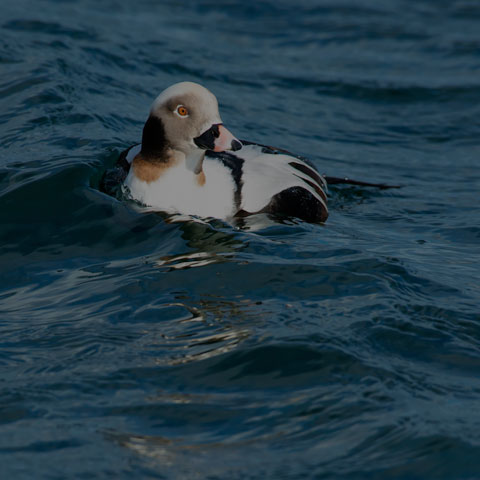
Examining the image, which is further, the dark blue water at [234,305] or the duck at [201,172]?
the duck at [201,172]

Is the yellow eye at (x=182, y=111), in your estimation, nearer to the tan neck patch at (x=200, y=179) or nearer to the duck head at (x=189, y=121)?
the duck head at (x=189, y=121)

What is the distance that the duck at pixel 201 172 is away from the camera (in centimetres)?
688

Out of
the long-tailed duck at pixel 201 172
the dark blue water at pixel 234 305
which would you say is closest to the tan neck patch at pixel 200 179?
the long-tailed duck at pixel 201 172

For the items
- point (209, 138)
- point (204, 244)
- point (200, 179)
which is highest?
point (209, 138)

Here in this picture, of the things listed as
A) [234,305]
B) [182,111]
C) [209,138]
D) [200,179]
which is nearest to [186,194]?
[200,179]

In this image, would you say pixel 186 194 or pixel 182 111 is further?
pixel 186 194

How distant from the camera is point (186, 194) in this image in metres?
7.07

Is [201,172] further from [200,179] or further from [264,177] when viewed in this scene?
[264,177]

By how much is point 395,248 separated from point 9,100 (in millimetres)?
4827

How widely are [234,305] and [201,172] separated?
5.53 feet

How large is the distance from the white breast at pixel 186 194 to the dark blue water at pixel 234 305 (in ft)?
0.46

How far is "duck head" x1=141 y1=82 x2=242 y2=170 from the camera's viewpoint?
22.5 ft

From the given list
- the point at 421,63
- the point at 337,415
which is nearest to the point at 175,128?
the point at 337,415

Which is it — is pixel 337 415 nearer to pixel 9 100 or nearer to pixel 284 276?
pixel 284 276
